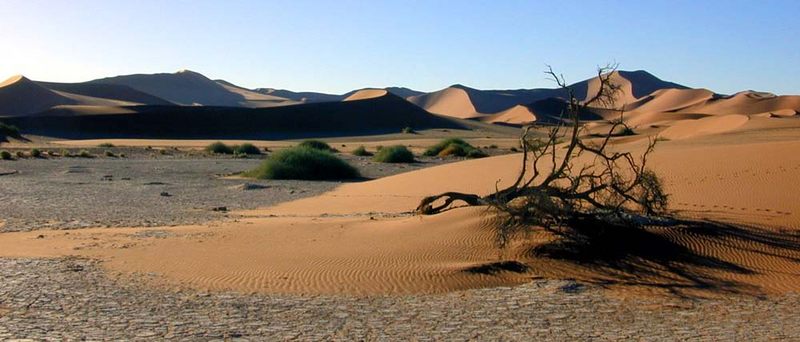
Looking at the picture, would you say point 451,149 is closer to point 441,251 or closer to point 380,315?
point 441,251

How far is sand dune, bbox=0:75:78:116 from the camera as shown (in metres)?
129

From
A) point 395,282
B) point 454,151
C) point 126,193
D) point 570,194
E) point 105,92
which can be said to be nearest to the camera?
point 395,282

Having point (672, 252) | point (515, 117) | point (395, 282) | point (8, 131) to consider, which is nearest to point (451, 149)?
point (8, 131)

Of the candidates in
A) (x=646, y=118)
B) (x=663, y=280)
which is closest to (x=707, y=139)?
(x=663, y=280)

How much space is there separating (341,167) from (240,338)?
30.8 meters

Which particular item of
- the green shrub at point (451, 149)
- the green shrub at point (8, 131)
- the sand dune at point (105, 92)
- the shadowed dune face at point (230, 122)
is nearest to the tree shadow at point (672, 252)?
the green shrub at point (451, 149)

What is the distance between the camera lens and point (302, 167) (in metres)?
38.8

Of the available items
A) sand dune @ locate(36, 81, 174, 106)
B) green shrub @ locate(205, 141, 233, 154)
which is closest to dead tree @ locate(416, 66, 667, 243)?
green shrub @ locate(205, 141, 233, 154)

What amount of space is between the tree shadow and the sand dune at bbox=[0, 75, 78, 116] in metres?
124

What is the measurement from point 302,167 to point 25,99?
352 feet

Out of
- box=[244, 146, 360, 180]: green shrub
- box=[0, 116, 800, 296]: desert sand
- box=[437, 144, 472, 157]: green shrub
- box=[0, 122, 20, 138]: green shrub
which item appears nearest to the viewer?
box=[0, 116, 800, 296]: desert sand

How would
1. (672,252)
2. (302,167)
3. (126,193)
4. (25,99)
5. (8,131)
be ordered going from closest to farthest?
(672,252)
(126,193)
(302,167)
(8,131)
(25,99)

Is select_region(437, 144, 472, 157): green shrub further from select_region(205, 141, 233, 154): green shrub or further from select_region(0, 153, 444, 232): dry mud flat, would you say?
select_region(205, 141, 233, 154): green shrub

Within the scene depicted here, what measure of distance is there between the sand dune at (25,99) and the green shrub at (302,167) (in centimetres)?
9730
